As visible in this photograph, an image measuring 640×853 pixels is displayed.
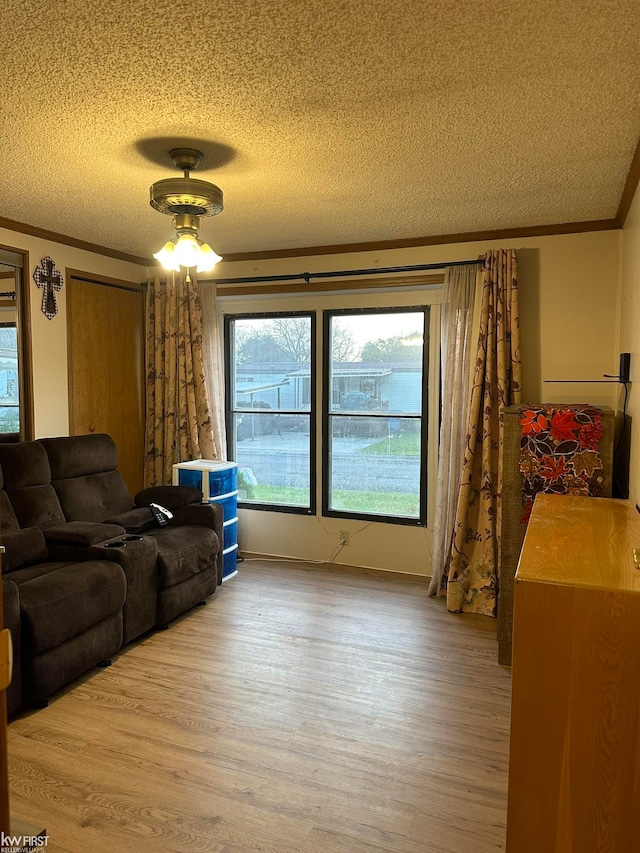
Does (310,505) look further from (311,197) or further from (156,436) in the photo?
(311,197)

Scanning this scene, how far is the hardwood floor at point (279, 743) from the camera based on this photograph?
6.70 ft

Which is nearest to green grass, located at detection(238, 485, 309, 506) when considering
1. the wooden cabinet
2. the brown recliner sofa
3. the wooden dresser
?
the brown recliner sofa

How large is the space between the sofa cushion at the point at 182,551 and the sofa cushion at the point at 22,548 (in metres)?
0.66

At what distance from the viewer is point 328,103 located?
2.23 metres

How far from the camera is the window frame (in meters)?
4.60

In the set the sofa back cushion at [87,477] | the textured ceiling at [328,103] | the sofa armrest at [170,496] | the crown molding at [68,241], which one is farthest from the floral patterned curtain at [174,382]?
the textured ceiling at [328,103]

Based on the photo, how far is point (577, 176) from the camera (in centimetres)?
301

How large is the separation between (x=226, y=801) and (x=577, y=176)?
3170 millimetres

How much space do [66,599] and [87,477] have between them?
1364 mm

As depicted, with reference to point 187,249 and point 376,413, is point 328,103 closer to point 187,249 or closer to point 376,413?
point 187,249

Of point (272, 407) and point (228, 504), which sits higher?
point (272, 407)

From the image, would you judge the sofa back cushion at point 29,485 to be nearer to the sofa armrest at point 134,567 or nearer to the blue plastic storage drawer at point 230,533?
the sofa armrest at point 134,567

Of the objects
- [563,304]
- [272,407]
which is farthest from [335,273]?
[563,304]

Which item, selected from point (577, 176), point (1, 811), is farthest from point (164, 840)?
point (577, 176)
